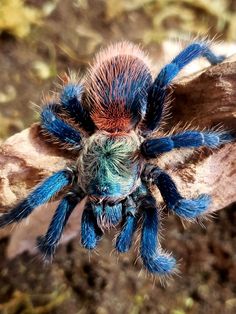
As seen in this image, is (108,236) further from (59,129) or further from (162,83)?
(162,83)

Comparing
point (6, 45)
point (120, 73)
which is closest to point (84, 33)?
point (6, 45)

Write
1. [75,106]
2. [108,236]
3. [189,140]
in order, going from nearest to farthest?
[189,140] < [75,106] < [108,236]

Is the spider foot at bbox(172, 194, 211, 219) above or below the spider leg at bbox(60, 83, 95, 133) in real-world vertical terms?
below

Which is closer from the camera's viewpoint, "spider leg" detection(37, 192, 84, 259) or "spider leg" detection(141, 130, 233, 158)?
"spider leg" detection(141, 130, 233, 158)

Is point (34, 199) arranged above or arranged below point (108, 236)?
above

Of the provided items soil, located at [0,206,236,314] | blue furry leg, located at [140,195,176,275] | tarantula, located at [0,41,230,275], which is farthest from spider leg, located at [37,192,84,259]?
soil, located at [0,206,236,314]

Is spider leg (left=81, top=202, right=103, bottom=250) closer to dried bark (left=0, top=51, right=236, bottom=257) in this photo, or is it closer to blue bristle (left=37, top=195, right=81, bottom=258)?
blue bristle (left=37, top=195, right=81, bottom=258)

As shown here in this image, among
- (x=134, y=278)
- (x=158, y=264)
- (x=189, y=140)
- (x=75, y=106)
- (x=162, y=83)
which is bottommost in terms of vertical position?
(x=134, y=278)

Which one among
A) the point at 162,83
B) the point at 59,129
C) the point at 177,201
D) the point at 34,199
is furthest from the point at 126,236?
the point at 162,83
